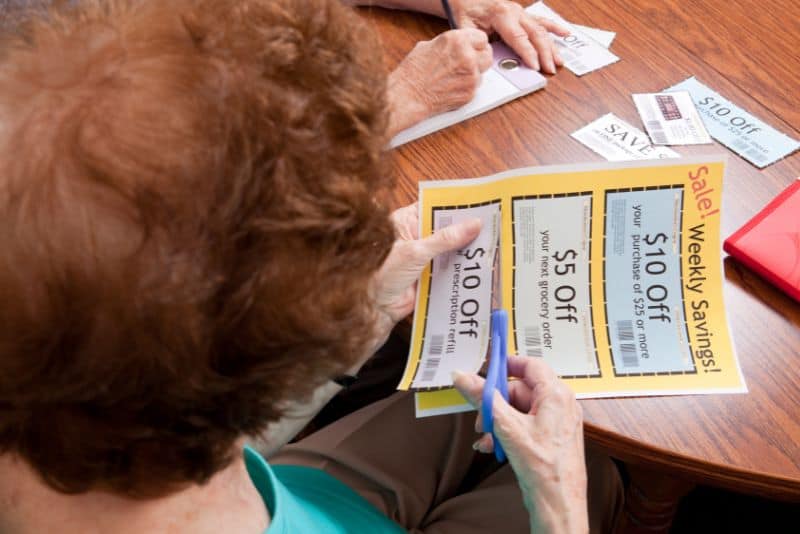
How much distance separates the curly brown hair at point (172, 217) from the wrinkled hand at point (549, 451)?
0.34m

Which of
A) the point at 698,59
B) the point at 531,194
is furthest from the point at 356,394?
the point at 698,59

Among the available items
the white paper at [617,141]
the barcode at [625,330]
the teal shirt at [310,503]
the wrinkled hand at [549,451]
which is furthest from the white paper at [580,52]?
the teal shirt at [310,503]

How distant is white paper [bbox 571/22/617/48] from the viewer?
129 centimetres

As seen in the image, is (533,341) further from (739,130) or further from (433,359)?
(739,130)

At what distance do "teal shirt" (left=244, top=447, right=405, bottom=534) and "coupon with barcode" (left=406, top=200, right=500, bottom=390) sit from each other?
0.54 feet

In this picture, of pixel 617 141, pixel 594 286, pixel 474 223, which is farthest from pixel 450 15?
pixel 594 286

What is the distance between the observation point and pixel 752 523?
1.59 m

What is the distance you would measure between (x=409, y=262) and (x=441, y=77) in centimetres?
34

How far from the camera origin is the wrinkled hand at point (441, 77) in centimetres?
120

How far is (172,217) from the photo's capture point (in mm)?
483

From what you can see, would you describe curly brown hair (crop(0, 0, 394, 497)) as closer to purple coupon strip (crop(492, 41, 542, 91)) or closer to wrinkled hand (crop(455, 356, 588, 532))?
wrinkled hand (crop(455, 356, 588, 532))

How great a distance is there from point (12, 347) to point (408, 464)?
72cm

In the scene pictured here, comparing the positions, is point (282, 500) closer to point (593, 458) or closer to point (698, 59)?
point (593, 458)

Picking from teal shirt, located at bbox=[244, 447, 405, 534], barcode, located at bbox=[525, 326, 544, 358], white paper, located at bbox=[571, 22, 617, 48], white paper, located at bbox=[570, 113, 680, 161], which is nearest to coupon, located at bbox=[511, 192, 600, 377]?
barcode, located at bbox=[525, 326, 544, 358]
